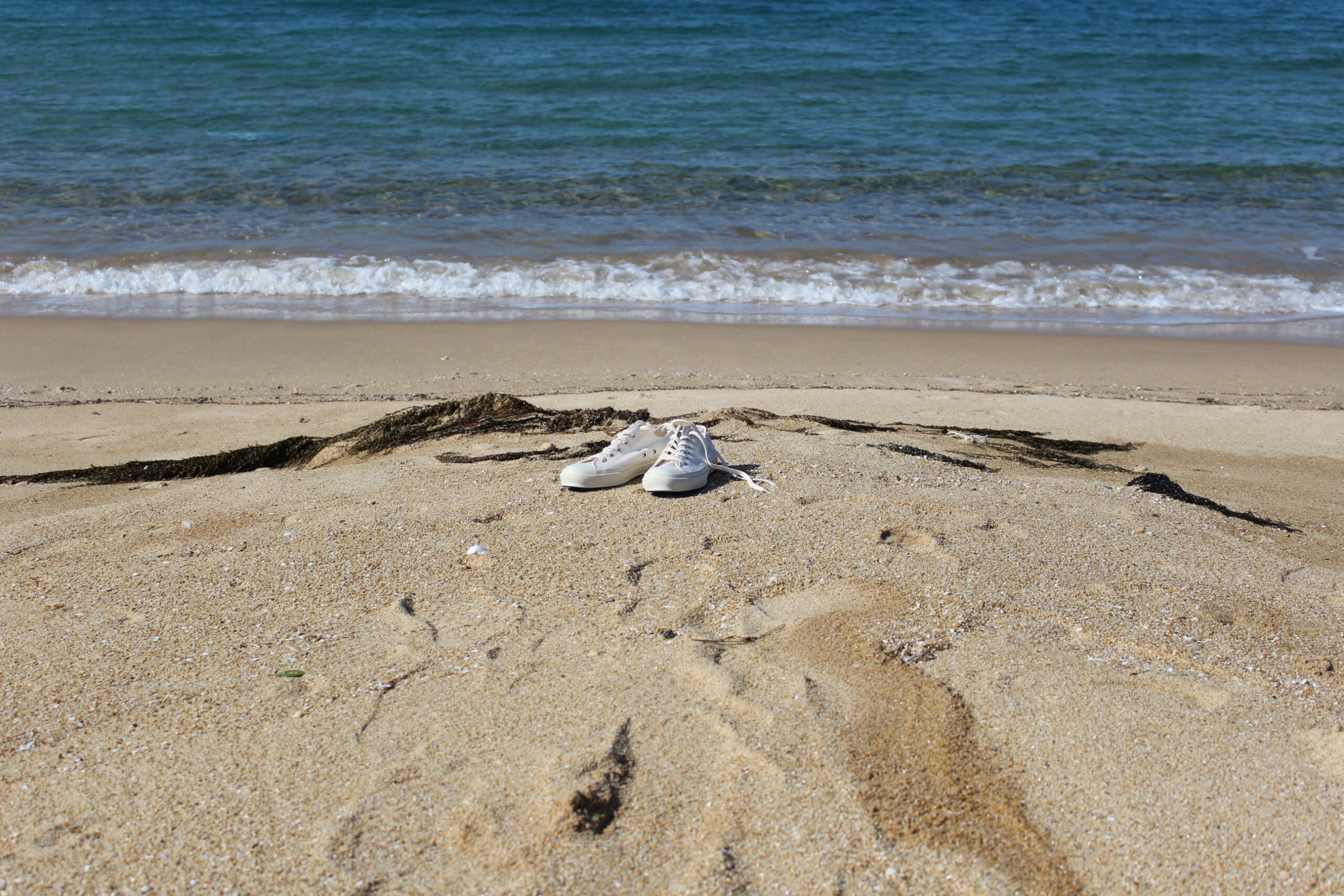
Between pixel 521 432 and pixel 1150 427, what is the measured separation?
2.98 m

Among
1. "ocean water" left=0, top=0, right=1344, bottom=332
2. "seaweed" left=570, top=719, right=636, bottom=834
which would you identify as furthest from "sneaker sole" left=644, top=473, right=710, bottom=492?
"ocean water" left=0, top=0, right=1344, bottom=332

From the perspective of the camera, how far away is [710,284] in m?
7.15

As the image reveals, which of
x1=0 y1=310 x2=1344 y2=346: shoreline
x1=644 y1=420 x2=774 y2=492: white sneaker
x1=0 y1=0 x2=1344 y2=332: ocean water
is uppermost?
x1=0 y1=0 x2=1344 y2=332: ocean water

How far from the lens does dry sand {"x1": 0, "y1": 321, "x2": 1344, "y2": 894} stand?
153cm

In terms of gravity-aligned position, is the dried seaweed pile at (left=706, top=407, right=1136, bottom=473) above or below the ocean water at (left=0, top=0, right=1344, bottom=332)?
below

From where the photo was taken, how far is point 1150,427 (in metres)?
4.29

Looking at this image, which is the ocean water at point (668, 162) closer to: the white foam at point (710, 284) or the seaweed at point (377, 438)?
the white foam at point (710, 284)

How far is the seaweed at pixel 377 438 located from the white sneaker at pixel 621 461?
0.69 meters

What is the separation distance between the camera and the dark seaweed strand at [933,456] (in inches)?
133

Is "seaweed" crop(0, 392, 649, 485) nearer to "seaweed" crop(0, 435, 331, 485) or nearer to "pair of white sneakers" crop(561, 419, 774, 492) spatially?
"seaweed" crop(0, 435, 331, 485)

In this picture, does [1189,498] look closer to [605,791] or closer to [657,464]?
[657,464]

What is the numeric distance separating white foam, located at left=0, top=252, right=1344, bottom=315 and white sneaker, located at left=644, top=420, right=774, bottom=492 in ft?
13.2

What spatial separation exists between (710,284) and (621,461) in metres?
4.43

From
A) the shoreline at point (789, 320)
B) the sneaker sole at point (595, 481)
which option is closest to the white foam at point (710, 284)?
the shoreline at point (789, 320)
